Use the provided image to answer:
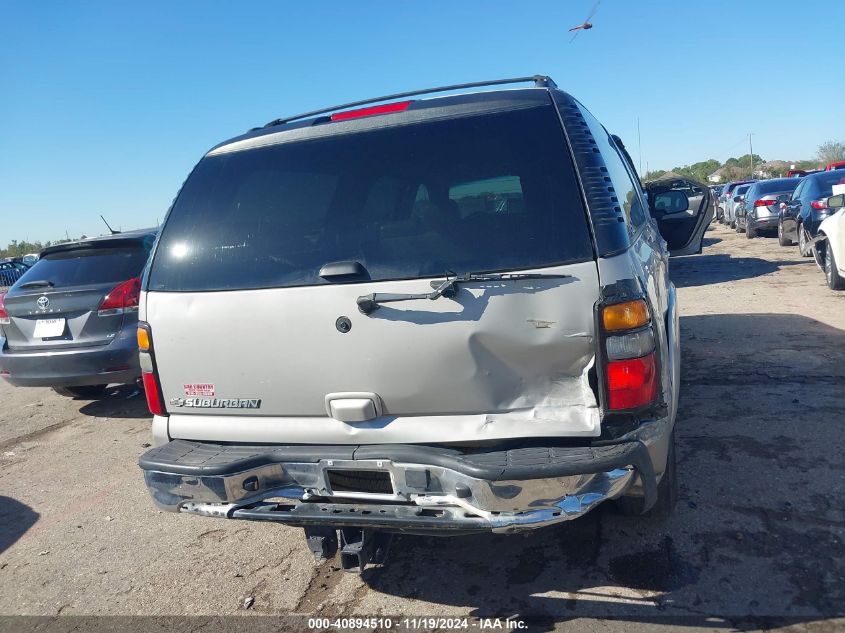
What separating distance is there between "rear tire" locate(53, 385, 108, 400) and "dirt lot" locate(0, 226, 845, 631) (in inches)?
63.1

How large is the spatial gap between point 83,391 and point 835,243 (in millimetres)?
9228

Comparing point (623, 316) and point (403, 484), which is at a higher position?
point (623, 316)

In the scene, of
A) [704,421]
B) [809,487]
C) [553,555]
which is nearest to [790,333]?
[704,421]

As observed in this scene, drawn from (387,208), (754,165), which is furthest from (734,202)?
(754,165)

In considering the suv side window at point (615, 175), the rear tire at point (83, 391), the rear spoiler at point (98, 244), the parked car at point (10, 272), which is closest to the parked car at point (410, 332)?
the suv side window at point (615, 175)

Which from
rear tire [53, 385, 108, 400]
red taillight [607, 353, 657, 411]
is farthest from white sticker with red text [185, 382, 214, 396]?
rear tire [53, 385, 108, 400]

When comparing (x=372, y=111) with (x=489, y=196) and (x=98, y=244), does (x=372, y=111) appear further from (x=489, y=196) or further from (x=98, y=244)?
(x=98, y=244)

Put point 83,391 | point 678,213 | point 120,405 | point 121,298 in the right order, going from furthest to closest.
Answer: point 83,391 < point 120,405 < point 121,298 < point 678,213

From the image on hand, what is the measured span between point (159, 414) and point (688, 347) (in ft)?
17.7

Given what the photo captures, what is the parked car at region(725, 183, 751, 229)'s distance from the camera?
20.7 m

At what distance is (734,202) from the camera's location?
2133 cm

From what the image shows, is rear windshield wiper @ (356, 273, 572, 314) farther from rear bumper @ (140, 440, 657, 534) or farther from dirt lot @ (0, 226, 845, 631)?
dirt lot @ (0, 226, 845, 631)

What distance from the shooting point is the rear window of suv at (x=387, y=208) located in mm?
2561

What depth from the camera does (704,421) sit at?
4707mm
